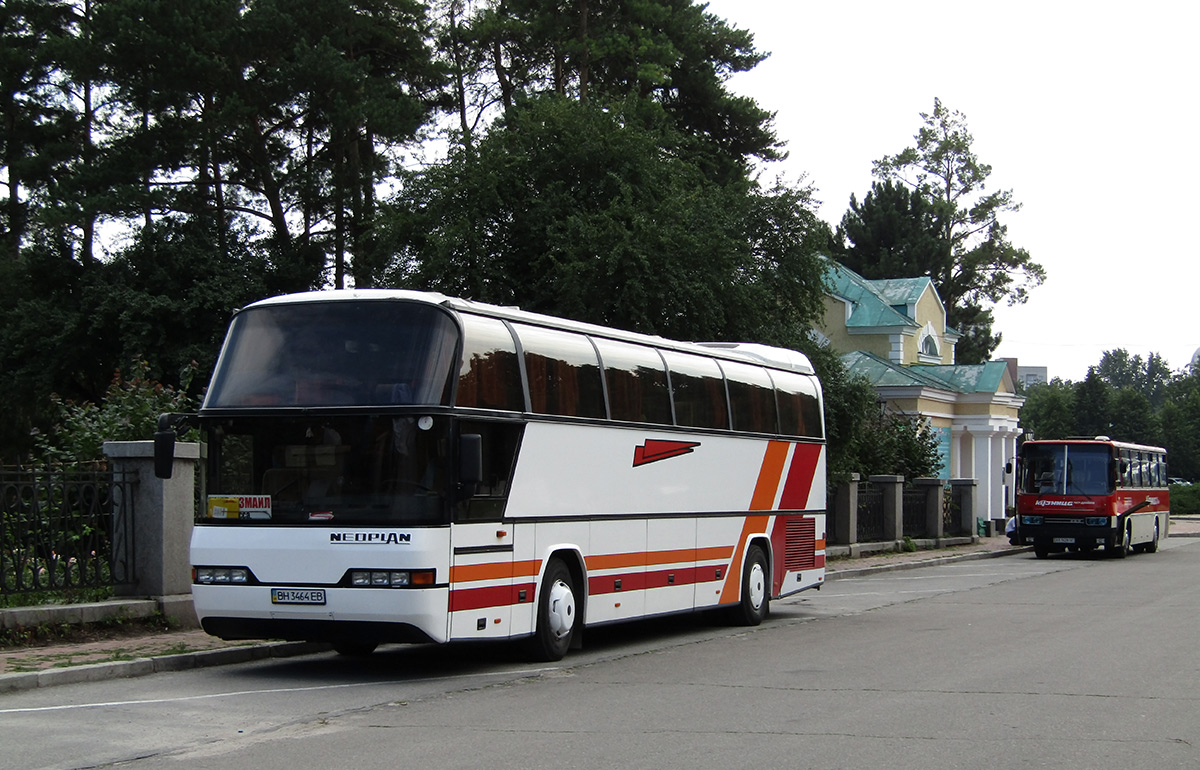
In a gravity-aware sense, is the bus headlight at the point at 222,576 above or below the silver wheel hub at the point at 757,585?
above

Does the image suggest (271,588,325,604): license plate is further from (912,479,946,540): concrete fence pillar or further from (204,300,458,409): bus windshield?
(912,479,946,540): concrete fence pillar

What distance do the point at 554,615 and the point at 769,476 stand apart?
5.57 meters

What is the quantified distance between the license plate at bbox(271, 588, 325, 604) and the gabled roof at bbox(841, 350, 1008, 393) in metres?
41.7

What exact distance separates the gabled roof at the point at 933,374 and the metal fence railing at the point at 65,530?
3973 centimetres

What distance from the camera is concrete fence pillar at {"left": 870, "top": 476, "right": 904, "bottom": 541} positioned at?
3444cm

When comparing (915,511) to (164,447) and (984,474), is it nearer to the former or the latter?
(984,474)

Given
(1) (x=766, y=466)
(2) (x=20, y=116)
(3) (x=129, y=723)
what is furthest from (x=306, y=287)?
(3) (x=129, y=723)

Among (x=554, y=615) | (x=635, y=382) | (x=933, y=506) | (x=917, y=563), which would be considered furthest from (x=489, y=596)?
(x=933, y=506)

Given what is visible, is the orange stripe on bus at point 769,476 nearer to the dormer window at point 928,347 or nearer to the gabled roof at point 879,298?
the gabled roof at point 879,298

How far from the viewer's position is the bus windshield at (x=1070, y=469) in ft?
116

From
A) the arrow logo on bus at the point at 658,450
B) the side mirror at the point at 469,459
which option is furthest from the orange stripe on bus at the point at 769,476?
the side mirror at the point at 469,459

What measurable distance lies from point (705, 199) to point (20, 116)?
76.9ft

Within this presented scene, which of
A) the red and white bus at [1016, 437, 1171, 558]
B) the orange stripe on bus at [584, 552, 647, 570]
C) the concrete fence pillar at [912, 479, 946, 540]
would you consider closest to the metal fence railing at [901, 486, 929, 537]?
the concrete fence pillar at [912, 479, 946, 540]

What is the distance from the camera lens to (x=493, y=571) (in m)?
12.3
